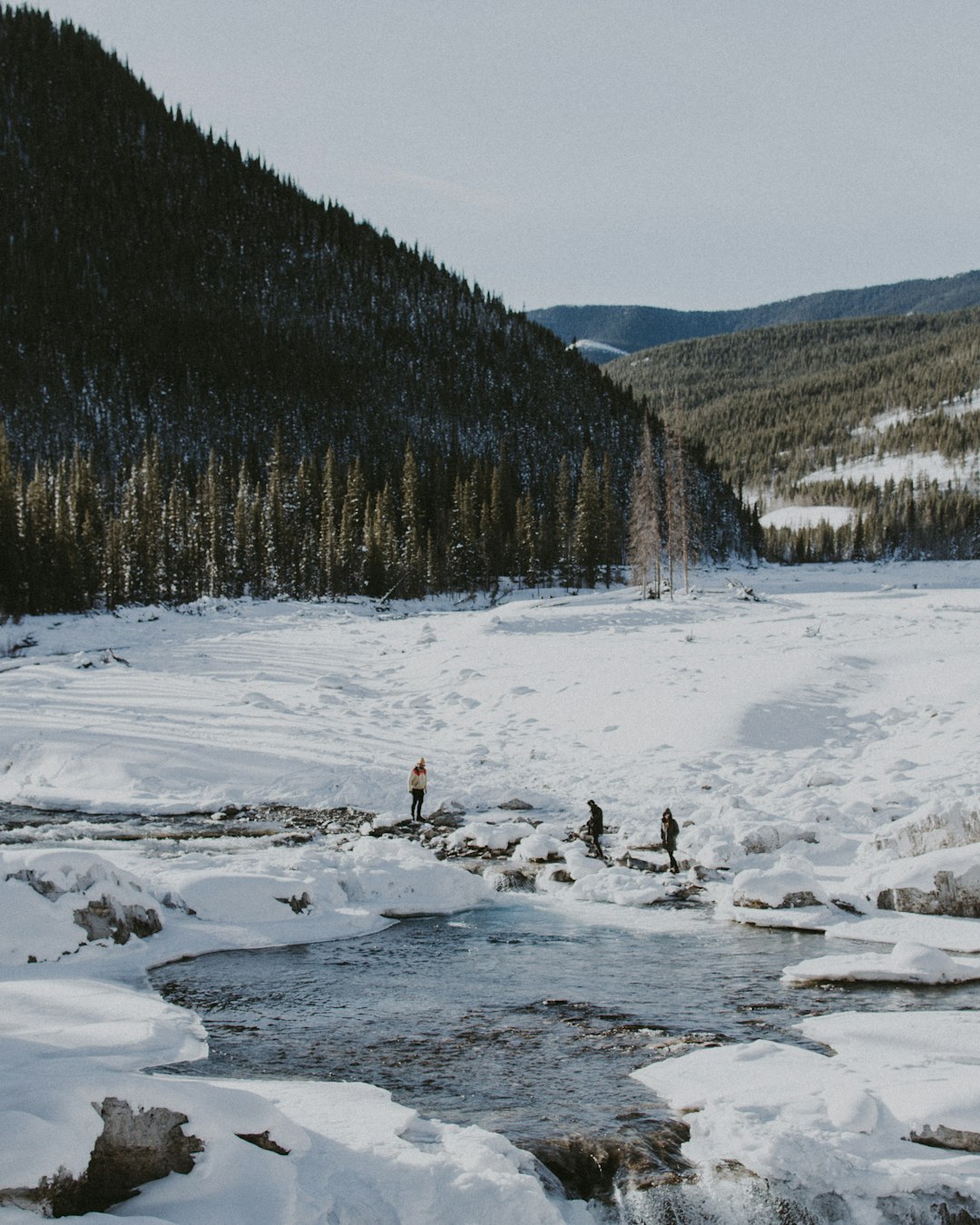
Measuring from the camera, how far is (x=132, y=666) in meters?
44.8

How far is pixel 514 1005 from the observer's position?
37.9 feet

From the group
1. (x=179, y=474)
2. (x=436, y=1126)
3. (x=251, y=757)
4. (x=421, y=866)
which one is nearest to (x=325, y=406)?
(x=179, y=474)

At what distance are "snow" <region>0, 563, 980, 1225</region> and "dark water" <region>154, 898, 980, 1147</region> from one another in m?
0.51

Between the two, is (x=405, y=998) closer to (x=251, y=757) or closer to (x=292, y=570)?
(x=251, y=757)

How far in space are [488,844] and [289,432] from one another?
5490 inches

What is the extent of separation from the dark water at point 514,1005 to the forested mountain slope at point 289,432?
65.5 m

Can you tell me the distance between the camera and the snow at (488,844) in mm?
6980

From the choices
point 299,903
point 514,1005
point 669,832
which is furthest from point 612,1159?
point 669,832

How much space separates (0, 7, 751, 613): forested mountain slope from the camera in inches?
3472

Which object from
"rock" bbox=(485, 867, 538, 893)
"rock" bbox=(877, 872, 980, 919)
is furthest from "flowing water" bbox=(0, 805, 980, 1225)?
"rock" bbox=(877, 872, 980, 919)

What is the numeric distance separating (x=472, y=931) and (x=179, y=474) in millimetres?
105482

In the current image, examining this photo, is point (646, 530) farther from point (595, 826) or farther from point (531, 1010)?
point (531, 1010)

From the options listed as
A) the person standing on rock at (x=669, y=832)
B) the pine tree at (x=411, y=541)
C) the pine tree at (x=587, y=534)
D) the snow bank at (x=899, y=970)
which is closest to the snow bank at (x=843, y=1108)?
the snow bank at (x=899, y=970)

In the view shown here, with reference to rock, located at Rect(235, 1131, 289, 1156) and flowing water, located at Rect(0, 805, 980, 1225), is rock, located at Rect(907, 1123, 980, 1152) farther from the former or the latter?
rock, located at Rect(235, 1131, 289, 1156)
